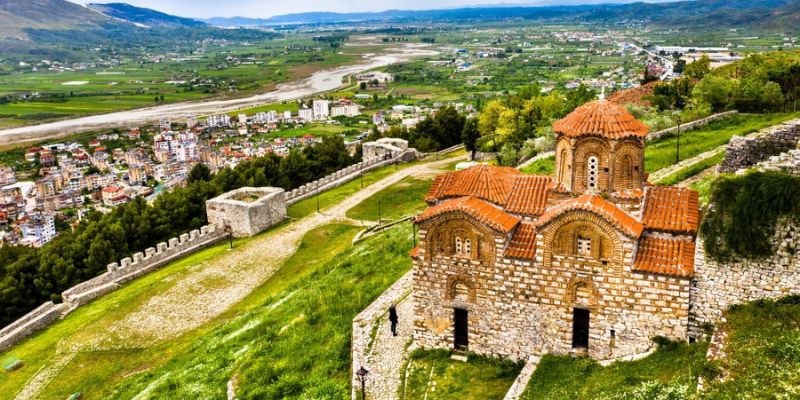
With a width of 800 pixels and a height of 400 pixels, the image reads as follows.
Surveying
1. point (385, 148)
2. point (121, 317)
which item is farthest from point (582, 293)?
point (385, 148)

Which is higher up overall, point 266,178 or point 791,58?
point 791,58

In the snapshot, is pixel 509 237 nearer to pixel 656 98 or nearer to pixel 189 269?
pixel 189 269

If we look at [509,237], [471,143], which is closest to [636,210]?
[509,237]

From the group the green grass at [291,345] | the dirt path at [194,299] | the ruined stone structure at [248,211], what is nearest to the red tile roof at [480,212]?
the green grass at [291,345]

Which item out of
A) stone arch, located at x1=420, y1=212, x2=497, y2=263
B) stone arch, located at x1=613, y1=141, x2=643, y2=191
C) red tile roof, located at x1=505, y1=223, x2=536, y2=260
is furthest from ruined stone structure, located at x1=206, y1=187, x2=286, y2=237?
stone arch, located at x1=613, y1=141, x2=643, y2=191

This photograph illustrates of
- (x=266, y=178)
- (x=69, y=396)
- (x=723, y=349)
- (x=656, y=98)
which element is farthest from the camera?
(x=266, y=178)

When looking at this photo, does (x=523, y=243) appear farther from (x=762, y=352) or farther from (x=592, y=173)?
(x=762, y=352)
